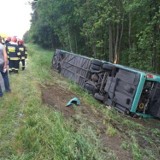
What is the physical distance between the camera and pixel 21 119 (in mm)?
6125

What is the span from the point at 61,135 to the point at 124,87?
468 centimetres

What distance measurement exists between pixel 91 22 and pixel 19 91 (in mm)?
11662

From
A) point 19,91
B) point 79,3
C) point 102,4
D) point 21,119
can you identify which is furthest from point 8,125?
point 79,3

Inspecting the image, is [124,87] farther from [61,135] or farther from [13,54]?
[13,54]

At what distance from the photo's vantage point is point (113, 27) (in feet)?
63.9

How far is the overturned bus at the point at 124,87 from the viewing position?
902 centimetres

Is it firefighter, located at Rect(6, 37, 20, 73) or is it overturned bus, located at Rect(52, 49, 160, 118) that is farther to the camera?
firefighter, located at Rect(6, 37, 20, 73)

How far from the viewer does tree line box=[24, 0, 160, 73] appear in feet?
44.6

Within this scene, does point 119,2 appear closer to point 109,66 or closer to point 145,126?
point 109,66

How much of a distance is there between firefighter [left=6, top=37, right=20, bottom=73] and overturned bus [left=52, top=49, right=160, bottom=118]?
2.78 metres

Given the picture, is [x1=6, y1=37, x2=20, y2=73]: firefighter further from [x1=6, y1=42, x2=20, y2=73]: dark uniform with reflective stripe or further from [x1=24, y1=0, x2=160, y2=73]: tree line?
[x1=24, y1=0, x2=160, y2=73]: tree line

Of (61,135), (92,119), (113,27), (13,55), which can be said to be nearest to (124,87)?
(92,119)

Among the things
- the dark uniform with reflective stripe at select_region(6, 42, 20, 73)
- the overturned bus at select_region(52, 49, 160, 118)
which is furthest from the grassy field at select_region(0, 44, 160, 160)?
the dark uniform with reflective stripe at select_region(6, 42, 20, 73)

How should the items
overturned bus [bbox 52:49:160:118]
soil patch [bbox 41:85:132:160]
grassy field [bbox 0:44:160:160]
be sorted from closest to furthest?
grassy field [bbox 0:44:160:160] → soil patch [bbox 41:85:132:160] → overturned bus [bbox 52:49:160:118]
